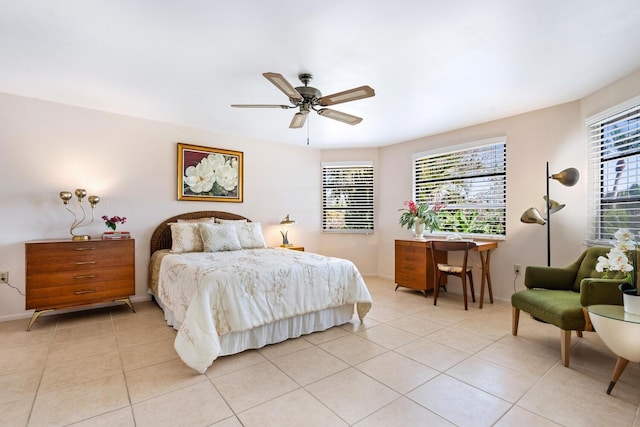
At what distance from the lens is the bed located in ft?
7.14

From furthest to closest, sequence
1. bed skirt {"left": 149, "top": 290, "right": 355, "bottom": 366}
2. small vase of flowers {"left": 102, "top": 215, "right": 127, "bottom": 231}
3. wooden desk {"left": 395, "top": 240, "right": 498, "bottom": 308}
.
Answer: wooden desk {"left": 395, "top": 240, "right": 498, "bottom": 308}
small vase of flowers {"left": 102, "top": 215, "right": 127, "bottom": 231}
bed skirt {"left": 149, "top": 290, "right": 355, "bottom": 366}

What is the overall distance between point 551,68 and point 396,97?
1.37 metres

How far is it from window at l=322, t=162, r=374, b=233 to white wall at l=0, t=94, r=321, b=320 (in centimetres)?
138

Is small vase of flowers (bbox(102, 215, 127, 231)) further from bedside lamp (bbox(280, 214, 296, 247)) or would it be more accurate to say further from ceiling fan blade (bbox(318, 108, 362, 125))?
ceiling fan blade (bbox(318, 108, 362, 125))

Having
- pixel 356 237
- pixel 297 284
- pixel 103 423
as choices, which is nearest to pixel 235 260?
pixel 297 284

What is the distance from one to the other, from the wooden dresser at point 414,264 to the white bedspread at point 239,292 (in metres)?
1.43

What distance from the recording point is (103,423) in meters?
1.60

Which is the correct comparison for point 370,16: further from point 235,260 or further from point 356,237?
point 356,237

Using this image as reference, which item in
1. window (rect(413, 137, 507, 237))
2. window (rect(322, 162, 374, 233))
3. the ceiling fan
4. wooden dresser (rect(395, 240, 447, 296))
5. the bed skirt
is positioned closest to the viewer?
the ceiling fan

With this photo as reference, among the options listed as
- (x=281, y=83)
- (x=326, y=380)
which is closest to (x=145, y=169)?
(x=281, y=83)

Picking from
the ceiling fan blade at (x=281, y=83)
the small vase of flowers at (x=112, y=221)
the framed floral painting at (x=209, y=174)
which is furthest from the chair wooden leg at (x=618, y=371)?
the small vase of flowers at (x=112, y=221)

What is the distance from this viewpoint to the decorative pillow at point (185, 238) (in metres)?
3.67

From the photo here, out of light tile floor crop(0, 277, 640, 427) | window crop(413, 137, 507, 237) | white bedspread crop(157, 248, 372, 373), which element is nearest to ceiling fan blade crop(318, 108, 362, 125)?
white bedspread crop(157, 248, 372, 373)

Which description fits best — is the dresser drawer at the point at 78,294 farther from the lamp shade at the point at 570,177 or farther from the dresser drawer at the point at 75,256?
the lamp shade at the point at 570,177
